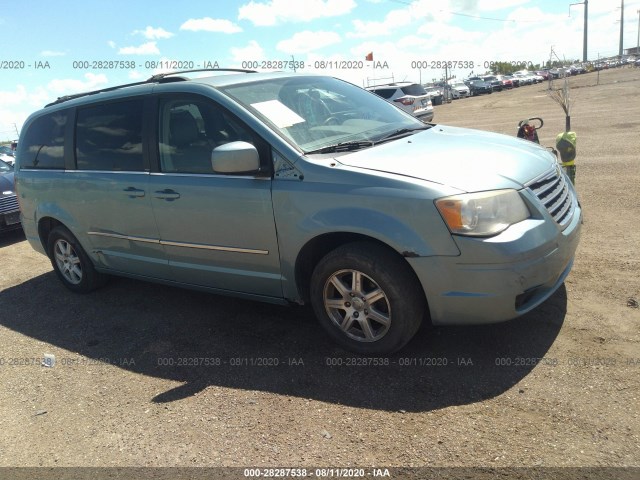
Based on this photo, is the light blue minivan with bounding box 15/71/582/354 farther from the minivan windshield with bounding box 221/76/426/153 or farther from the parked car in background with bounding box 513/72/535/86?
the parked car in background with bounding box 513/72/535/86

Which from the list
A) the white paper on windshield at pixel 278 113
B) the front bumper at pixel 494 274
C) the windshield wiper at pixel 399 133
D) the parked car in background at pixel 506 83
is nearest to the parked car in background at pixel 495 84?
the parked car in background at pixel 506 83

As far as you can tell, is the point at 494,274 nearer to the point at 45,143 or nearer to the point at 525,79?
the point at 45,143

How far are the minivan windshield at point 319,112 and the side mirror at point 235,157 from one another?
0.99ft

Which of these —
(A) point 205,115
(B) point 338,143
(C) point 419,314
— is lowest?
(C) point 419,314

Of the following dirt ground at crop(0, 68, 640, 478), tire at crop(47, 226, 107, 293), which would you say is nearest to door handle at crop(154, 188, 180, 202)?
dirt ground at crop(0, 68, 640, 478)

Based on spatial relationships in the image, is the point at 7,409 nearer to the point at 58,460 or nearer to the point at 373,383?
the point at 58,460

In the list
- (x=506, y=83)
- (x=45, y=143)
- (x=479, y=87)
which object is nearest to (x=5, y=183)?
(x=45, y=143)

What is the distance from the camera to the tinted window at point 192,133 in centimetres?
377

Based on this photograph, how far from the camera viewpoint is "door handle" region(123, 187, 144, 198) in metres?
4.22

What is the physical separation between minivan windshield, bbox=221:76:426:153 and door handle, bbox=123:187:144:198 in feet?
3.62

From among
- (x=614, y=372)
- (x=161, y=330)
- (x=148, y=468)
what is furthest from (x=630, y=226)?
(x=148, y=468)

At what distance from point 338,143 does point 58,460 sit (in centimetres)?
261

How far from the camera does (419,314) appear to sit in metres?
3.24

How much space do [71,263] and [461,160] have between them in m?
4.12
